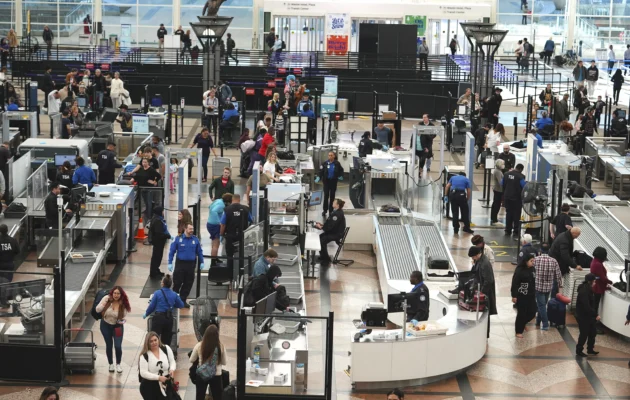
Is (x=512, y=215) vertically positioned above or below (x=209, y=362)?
above

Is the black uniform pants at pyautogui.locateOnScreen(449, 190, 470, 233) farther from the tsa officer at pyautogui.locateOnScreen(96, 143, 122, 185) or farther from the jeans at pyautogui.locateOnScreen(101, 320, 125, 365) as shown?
the jeans at pyautogui.locateOnScreen(101, 320, 125, 365)

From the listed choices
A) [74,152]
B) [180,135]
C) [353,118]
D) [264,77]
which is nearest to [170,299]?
[74,152]

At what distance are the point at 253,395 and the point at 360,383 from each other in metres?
1.78

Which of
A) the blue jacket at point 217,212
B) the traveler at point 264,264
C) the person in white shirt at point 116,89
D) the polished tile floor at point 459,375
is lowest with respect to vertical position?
the polished tile floor at point 459,375

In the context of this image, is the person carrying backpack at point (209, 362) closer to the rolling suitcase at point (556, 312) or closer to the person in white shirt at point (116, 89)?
the rolling suitcase at point (556, 312)

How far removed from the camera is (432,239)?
68.3ft

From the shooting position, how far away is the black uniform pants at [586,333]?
16766mm

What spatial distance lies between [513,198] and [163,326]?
30.3 ft

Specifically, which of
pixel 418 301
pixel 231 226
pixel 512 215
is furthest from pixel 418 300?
pixel 512 215

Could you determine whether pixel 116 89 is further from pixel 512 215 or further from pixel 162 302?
pixel 162 302

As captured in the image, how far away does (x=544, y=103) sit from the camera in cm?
3472

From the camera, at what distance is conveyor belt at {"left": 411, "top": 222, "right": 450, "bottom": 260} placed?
19.5m

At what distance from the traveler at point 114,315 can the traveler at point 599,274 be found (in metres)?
6.40

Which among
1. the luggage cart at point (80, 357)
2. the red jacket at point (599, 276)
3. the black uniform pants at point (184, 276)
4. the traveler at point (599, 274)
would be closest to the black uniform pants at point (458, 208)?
the traveler at point (599, 274)
